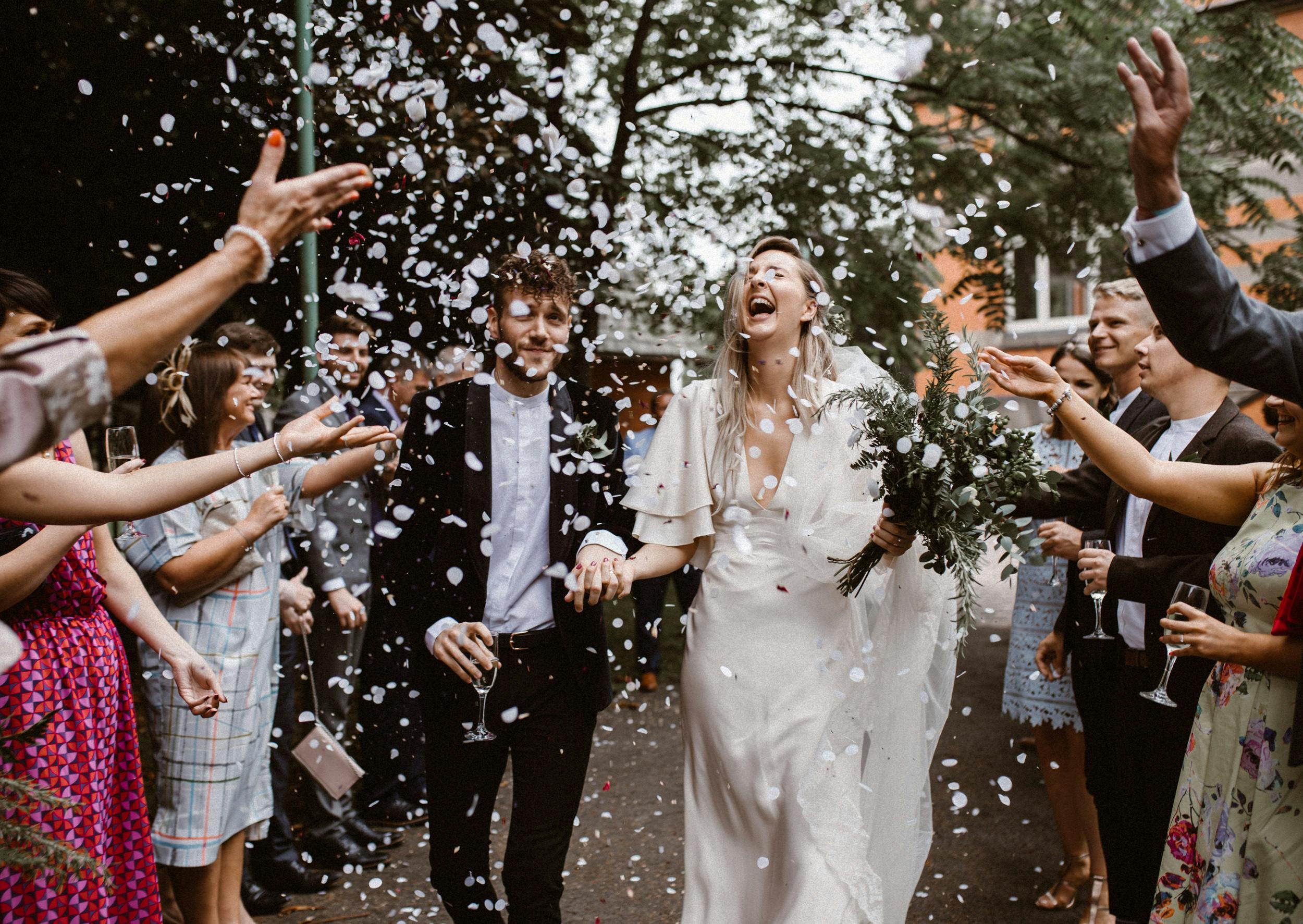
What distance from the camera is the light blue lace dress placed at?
4559mm

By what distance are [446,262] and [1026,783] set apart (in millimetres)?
4899

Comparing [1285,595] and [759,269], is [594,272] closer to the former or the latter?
[759,269]

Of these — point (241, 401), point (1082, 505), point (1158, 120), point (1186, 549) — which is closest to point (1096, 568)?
point (1186, 549)

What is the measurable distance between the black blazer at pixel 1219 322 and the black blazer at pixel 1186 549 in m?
1.37

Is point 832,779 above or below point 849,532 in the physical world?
below

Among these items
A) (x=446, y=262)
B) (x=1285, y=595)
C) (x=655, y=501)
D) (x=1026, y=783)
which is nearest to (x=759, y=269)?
(x=655, y=501)

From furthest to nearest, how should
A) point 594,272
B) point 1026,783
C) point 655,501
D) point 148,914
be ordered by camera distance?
point 594,272, point 1026,783, point 655,501, point 148,914

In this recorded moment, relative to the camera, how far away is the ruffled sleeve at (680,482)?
10.9ft

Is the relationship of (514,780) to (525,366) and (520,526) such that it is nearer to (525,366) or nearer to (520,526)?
(520,526)

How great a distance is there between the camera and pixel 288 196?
1802 millimetres

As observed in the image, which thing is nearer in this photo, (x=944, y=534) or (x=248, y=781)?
(x=944, y=534)

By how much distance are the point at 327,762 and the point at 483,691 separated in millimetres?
1237

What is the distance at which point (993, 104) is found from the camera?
7.28 metres

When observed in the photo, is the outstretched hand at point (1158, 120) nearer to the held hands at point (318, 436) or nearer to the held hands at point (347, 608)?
the held hands at point (318, 436)
